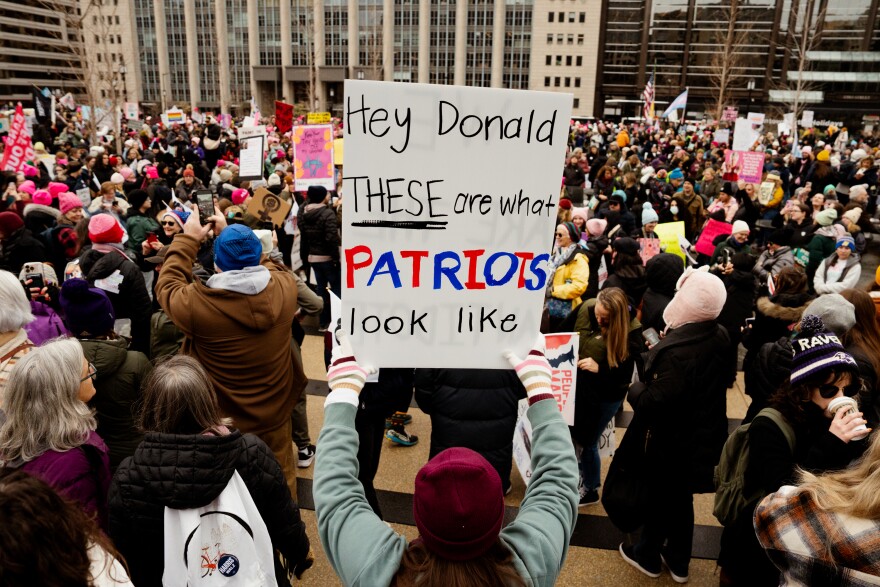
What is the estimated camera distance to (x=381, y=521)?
148 cm

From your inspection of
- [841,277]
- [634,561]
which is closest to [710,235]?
[841,277]

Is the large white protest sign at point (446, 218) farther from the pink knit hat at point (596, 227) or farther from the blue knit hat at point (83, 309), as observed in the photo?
the pink knit hat at point (596, 227)

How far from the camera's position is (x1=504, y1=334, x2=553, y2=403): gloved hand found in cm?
176

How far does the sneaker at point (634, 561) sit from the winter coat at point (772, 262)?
3.60 meters

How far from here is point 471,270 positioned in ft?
6.24

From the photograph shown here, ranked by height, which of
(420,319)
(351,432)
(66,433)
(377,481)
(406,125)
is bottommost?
(377,481)

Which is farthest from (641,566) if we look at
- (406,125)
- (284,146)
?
(284,146)

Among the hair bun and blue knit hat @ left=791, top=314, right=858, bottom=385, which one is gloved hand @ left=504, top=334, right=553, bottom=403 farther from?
the hair bun

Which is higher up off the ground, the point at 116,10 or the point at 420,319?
the point at 116,10

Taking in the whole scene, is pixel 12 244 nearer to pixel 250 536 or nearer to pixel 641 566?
pixel 250 536

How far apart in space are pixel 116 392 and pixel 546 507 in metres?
2.23

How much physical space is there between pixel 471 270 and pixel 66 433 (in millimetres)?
1577

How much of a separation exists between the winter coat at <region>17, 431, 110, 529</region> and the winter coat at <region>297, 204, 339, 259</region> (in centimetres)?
448

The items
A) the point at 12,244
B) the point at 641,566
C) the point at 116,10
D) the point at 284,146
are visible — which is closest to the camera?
the point at 641,566
